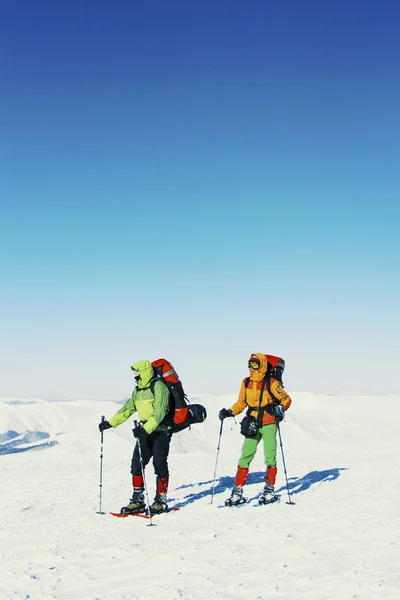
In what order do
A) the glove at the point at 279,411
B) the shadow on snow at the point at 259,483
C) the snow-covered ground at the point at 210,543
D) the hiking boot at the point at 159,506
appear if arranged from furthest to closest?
the shadow on snow at the point at 259,483 → the glove at the point at 279,411 → the hiking boot at the point at 159,506 → the snow-covered ground at the point at 210,543

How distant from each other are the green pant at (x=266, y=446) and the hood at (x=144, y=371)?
236cm

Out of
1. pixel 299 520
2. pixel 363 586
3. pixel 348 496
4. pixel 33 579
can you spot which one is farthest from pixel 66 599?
pixel 348 496

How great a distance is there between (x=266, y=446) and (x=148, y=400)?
8.48ft

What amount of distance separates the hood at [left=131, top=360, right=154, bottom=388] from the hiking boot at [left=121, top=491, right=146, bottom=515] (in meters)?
2.08

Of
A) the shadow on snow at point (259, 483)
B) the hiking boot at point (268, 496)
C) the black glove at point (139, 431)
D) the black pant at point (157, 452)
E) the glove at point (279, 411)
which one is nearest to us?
the black glove at point (139, 431)

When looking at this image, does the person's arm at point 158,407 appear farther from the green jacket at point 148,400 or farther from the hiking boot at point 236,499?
the hiking boot at point 236,499

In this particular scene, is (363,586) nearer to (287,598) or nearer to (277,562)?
(287,598)

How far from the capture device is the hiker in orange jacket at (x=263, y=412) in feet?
35.1

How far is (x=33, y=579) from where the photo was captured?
21.0ft

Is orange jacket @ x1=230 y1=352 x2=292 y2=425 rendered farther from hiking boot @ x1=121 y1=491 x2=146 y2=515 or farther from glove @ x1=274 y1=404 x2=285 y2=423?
hiking boot @ x1=121 y1=491 x2=146 y2=515

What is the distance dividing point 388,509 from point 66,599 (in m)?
6.15

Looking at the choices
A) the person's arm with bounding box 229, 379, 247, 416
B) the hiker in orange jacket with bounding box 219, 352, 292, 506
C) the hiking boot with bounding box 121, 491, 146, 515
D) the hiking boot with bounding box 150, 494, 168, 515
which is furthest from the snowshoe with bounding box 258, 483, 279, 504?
the hiking boot with bounding box 121, 491, 146, 515

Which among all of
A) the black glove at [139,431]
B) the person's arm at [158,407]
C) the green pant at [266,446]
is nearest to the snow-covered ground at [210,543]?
the green pant at [266,446]

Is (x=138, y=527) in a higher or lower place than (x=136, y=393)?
lower
